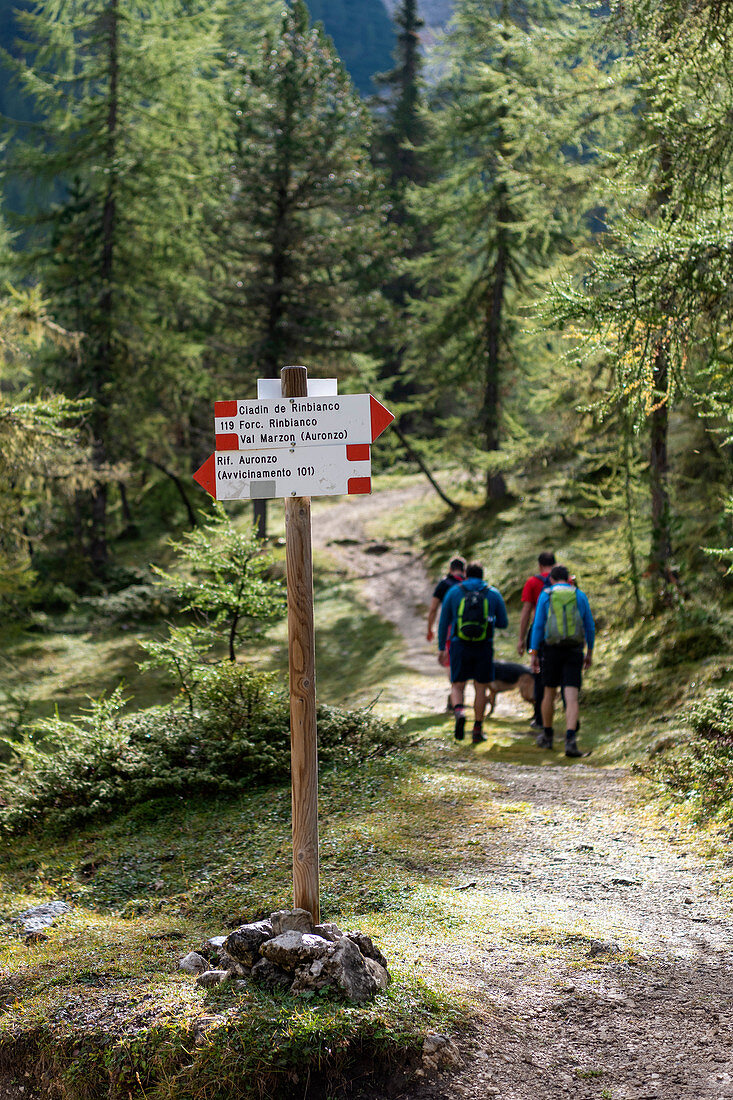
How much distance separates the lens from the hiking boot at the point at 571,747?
28.8 feet

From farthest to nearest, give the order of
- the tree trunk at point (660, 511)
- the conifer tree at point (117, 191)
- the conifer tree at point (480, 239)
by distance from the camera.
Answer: the conifer tree at point (480, 239), the conifer tree at point (117, 191), the tree trunk at point (660, 511)

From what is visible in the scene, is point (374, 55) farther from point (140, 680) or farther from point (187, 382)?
point (140, 680)

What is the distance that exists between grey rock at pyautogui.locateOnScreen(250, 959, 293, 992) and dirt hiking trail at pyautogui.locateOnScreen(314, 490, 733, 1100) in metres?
0.67

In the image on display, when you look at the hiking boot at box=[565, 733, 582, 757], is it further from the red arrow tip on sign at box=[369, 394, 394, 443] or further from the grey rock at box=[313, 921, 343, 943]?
the red arrow tip on sign at box=[369, 394, 394, 443]

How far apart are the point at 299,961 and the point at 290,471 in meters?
2.42

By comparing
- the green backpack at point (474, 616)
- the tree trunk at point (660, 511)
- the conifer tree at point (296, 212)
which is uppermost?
the conifer tree at point (296, 212)

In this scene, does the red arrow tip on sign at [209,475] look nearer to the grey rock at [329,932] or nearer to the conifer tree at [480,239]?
the grey rock at [329,932]

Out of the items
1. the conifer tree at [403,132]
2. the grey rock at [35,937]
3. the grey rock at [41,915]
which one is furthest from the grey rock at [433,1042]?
the conifer tree at [403,132]

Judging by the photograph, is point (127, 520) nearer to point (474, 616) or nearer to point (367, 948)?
point (474, 616)

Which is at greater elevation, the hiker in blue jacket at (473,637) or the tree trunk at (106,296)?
the tree trunk at (106,296)

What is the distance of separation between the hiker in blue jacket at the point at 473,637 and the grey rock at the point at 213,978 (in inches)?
207

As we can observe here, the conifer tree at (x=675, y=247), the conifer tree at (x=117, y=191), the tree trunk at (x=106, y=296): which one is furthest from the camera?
the conifer tree at (x=117, y=191)

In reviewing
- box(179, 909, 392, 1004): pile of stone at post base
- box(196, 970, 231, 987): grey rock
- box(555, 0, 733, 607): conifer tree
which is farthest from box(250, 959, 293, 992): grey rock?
box(555, 0, 733, 607): conifer tree

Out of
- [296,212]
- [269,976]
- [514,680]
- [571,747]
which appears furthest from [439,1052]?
[296,212]
